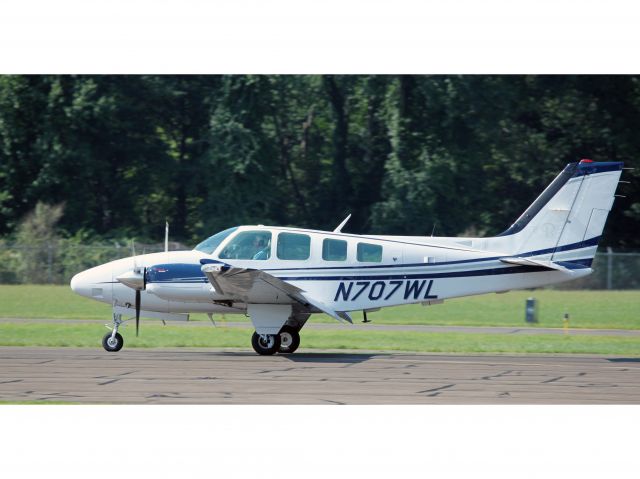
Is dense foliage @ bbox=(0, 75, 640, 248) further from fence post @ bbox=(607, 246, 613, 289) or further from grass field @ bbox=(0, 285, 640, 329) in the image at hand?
grass field @ bbox=(0, 285, 640, 329)

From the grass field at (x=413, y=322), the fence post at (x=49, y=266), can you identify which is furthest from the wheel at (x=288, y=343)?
the fence post at (x=49, y=266)

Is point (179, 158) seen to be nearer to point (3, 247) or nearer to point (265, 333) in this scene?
point (3, 247)

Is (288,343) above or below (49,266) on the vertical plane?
below

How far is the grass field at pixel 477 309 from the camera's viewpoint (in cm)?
2761

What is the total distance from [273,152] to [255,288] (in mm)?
24348

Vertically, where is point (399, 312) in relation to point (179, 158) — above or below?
below

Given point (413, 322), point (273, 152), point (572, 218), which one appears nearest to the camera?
point (572, 218)

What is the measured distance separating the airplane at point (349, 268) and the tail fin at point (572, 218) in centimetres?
2

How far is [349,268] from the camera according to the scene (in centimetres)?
1739

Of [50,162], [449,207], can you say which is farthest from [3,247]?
[449,207]

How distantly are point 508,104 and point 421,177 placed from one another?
5329 millimetres

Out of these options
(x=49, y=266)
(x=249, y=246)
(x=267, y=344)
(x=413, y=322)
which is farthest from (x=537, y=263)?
(x=49, y=266)

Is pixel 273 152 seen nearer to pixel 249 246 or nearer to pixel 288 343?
pixel 249 246

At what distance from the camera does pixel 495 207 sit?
3934cm
